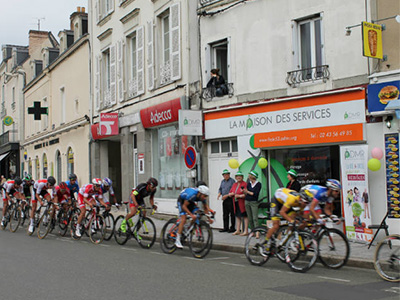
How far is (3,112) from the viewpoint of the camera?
45750mm

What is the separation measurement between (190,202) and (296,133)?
3773mm

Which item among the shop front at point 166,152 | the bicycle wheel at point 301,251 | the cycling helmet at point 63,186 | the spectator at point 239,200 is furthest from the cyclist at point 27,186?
the bicycle wheel at point 301,251

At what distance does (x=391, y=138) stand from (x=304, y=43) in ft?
11.8

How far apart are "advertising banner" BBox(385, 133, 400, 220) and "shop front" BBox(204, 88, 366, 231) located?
2.15ft

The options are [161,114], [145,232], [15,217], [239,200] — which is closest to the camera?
[145,232]

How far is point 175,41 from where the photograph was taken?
17281 mm

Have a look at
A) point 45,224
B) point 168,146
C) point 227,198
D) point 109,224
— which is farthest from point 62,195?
point 168,146

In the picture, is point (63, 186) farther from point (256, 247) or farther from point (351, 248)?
point (351, 248)

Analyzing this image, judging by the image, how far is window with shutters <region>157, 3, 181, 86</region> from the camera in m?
17.2

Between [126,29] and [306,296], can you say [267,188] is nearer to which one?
[306,296]

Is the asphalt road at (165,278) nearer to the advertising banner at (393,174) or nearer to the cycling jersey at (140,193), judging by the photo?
the cycling jersey at (140,193)

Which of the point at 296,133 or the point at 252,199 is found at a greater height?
the point at 296,133

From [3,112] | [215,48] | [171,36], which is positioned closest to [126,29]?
[171,36]

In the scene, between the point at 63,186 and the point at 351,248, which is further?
the point at 63,186
